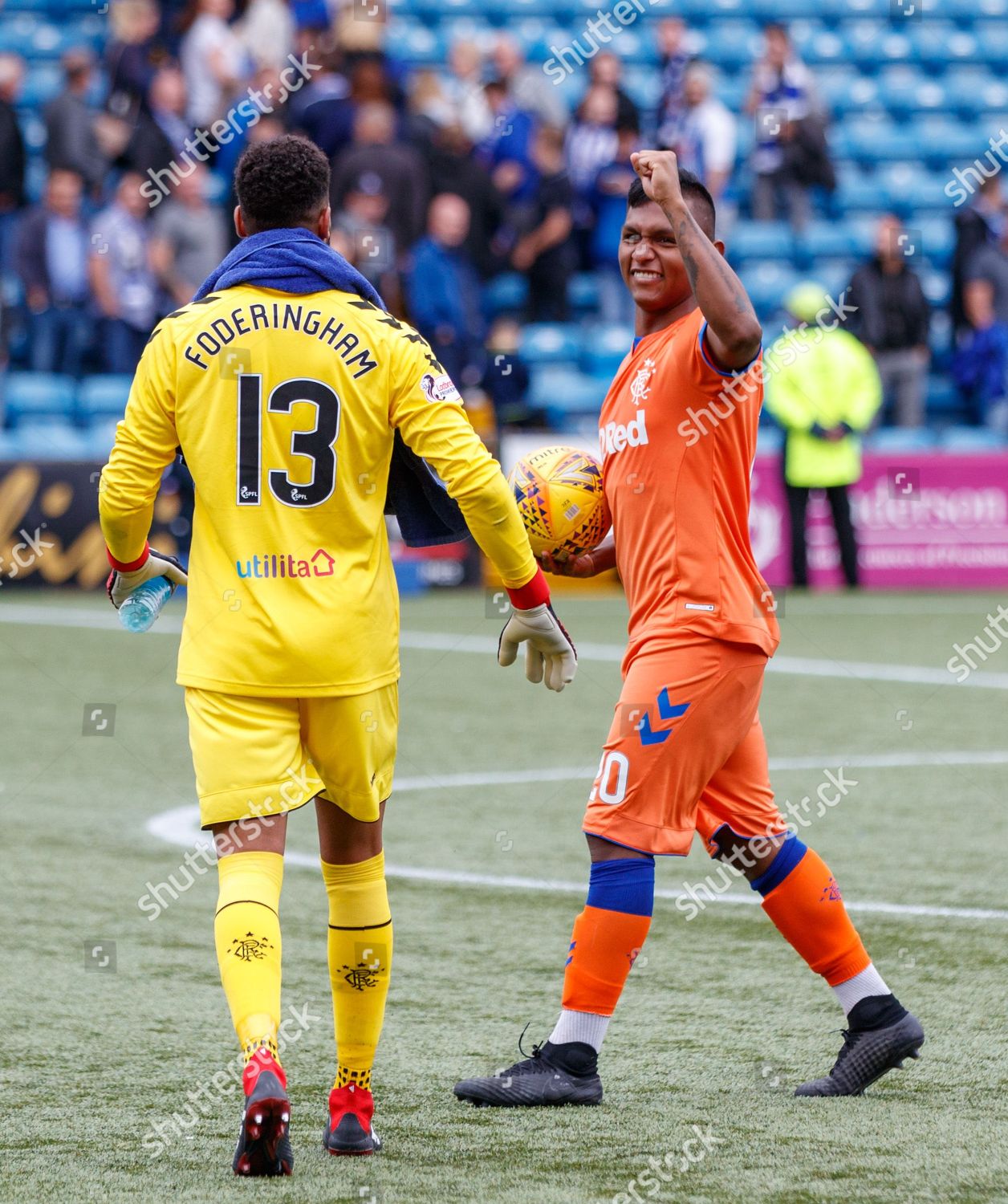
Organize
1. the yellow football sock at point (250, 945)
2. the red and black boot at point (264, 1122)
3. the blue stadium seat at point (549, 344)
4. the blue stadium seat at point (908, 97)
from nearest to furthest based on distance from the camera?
the red and black boot at point (264, 1122) → the yellow football sock at point (250, 945) → the blue stadium seat at point (549, 344) → the blue stadium seat at point (908, 97)

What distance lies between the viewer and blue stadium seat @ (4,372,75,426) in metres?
15.5

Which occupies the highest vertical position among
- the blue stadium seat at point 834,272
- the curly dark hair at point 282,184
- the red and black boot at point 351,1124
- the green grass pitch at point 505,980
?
the blue stadium seat at point 834,272

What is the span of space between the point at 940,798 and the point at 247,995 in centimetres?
466

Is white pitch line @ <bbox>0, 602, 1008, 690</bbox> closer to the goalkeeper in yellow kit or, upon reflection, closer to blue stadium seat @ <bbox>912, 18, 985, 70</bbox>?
the goalkeeper in yellow kit

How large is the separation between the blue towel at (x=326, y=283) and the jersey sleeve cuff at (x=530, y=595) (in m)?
0.19

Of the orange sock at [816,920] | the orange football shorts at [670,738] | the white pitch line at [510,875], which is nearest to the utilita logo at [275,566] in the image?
the orange football shorts at [670,738]

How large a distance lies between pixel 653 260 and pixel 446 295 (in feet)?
36.7

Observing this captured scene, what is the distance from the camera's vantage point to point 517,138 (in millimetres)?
16750

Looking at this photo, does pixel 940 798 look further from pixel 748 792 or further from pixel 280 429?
pixel 280 429

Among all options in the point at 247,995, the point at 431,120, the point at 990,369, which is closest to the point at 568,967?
the point at 247,995

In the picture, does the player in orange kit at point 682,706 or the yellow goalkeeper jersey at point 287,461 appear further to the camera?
the player in orange kit at point 682,706

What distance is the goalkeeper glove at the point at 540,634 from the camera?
3.86 meters

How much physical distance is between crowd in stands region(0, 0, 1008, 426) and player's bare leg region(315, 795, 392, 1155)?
10.6m

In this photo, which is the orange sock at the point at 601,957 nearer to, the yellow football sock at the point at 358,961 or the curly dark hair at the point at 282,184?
the yellow football sock at the point at 358,961
